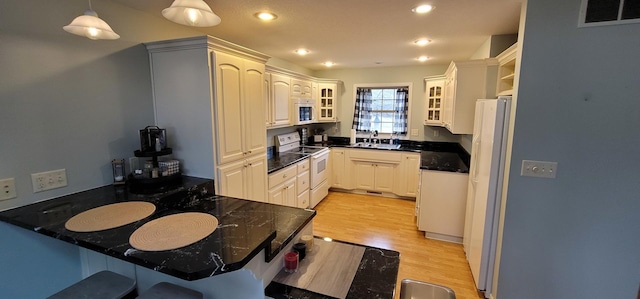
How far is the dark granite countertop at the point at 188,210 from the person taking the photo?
42.2 inches

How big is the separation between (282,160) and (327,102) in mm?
1833

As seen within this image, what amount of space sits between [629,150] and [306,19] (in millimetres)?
2435

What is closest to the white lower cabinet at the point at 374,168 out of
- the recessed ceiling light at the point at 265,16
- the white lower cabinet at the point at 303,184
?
the white lower cabinet at the point at 303,184

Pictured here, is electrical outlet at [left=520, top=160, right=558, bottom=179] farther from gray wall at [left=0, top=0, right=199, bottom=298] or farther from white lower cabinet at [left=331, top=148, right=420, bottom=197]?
gray wall at [left=0, top=0, right=199, bottom=298]

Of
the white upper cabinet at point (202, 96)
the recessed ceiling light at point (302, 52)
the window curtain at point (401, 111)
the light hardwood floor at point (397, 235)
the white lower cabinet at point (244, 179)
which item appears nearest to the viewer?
the white upper cabinet at point (202, 96)

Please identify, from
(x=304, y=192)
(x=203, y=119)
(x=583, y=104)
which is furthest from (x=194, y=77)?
(x=583, y=104)

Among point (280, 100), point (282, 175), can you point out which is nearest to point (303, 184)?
point (282, 175)

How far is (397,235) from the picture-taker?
330 cm

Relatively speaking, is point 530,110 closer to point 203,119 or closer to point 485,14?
point 485,14

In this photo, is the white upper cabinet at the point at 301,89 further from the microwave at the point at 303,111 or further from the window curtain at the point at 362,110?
the window curtain at the point at 362,110

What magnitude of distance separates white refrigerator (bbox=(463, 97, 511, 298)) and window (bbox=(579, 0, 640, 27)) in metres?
0.62

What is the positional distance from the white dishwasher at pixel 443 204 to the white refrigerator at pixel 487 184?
0.52 meters

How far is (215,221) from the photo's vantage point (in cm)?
148

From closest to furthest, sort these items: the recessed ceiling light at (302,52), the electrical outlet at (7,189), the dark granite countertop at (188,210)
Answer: the dark granite countertop at (188,210)
the electrical outlet at (7,189)
the recessed ceiling light at (302,52)
